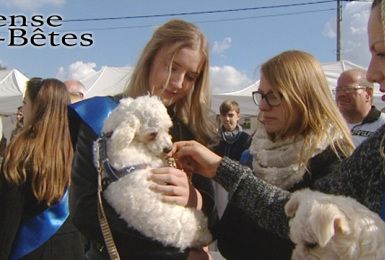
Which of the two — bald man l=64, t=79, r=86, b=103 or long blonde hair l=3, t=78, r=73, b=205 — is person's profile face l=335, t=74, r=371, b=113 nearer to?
bald man l=64, t=79, r=86, b=103

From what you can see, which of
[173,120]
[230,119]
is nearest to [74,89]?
[230,119]

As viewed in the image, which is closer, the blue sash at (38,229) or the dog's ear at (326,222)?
the dog's ear at (326,222)

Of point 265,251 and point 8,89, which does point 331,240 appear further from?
point 8,89

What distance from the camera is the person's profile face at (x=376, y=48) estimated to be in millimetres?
1845

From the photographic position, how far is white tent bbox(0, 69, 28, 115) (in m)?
12.2

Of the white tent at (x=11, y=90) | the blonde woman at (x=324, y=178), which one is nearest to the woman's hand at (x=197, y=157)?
the blonde woman at (x=324, y=178)

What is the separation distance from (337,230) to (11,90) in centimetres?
1268

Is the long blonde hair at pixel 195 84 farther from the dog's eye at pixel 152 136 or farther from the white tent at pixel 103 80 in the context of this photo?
the white tent at pixel 103 80

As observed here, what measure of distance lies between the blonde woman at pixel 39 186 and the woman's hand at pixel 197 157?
161 centimetres

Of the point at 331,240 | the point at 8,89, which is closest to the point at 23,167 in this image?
the point at 331,240

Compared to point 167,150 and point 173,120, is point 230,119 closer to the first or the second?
point 173,120

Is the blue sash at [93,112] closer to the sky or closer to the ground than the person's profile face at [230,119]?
closer to the sky

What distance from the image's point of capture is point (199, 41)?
2.48 m

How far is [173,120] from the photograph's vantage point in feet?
8.48
